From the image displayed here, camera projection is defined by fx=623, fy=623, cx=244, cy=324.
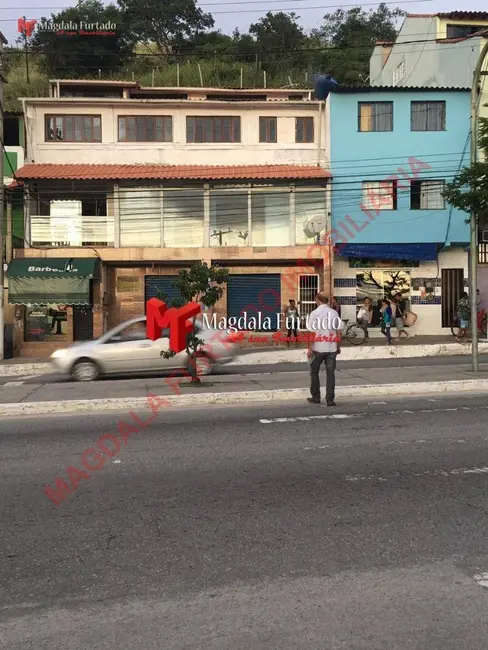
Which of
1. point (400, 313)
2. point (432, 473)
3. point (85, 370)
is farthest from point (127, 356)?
point (400, 313)

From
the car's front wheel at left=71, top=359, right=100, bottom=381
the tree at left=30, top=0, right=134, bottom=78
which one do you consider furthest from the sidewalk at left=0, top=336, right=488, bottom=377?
the tree at left=30, top=0, right=134, bottom=78

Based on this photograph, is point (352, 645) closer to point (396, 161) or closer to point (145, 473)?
→ point (145, 473)

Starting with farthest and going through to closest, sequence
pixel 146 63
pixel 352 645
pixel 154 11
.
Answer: pixel 154 11 < pixel 146 63 < pixel 352 645

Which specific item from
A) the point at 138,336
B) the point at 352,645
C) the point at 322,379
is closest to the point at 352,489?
the point at 352,645

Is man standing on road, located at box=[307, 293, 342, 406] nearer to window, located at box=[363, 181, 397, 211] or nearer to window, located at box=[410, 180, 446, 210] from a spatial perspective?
window, located at box=[363, 181, 397, 211]

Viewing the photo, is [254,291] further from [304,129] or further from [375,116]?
[375,116]

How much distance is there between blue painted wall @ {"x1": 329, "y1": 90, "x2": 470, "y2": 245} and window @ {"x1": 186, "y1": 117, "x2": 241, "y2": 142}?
158 inches

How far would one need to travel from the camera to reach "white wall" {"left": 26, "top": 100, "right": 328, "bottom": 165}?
84.0 ft

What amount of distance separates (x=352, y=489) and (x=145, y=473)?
207 cm

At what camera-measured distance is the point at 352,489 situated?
5605 mm

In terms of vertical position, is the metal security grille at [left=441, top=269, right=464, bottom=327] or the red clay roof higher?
the red clay roof

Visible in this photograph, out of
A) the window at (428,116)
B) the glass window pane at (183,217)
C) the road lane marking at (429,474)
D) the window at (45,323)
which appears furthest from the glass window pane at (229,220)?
the road lane marking at (429,474)

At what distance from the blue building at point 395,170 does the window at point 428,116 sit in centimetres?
2

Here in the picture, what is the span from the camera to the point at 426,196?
25.7 m
